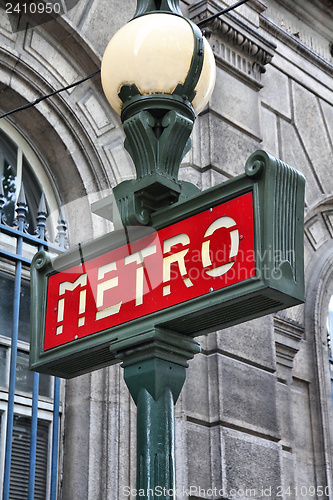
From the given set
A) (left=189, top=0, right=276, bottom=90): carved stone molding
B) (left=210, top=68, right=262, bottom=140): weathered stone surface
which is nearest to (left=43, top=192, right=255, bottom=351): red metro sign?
(left=210, top=68, right=262, bottom=140): weathered stone surface

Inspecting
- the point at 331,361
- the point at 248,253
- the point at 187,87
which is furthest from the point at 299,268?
the point at 331,361

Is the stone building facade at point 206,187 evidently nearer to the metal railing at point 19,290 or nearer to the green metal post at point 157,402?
the metal railing at point 19,290

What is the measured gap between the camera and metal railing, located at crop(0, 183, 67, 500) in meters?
5.73

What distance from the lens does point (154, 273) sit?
3.00 metres

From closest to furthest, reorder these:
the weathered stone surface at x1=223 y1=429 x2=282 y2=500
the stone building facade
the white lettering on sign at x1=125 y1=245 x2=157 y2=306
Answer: the white lettering on sign at x1=125 y1=245 x2=157 y2=306 < the stone building facade < the weathered stone surface at x1=223 y1=429 x2=282 y2=500

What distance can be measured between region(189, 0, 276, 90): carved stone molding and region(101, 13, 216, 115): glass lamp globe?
188 inches

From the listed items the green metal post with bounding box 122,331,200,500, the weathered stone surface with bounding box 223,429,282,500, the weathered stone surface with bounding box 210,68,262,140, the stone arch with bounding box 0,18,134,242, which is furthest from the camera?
the weathered stone surface with bounding box 210,68,262,140

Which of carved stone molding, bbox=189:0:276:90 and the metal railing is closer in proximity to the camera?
the metal railing

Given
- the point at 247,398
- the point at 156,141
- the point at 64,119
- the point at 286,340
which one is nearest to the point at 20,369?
the point at 247,398

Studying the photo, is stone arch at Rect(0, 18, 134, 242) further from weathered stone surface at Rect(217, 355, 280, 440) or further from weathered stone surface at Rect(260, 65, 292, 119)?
weathered stone surface at Rect(260, 65, 292, 119)

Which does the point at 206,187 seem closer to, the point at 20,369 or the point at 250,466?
the point at 20,369

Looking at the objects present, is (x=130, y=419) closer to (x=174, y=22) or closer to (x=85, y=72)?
(x=85, y=72)
